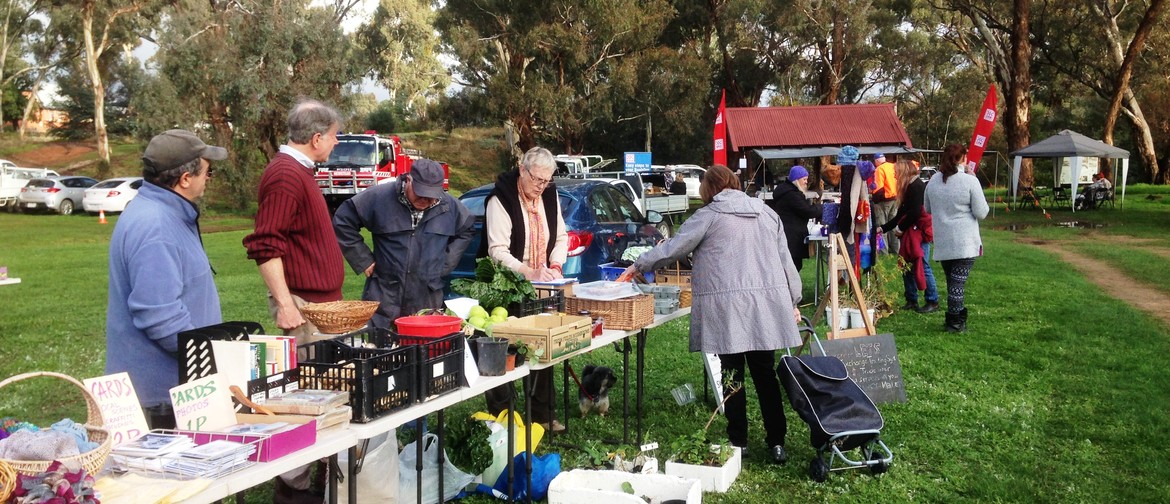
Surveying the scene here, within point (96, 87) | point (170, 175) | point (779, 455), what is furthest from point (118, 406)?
point (96, 87)

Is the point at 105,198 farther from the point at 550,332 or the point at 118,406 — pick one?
the point at 118,406

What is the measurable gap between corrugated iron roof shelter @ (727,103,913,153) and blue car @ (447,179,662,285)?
18.9m

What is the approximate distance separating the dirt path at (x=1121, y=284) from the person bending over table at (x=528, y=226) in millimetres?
7590

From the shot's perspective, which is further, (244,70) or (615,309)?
(244,70)

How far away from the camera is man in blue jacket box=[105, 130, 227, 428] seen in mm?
Result: 2951

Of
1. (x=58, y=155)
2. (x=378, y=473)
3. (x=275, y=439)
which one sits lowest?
(x=378, y=473)

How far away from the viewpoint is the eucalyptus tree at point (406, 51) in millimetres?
52969

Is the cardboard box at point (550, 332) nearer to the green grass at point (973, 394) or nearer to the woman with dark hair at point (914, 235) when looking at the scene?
the green grass at point (973, 394)

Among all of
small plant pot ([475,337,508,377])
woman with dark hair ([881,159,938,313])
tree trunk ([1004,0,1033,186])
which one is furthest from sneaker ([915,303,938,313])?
tree trunk ([1004,0,1033,186])

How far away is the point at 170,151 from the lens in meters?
3.06

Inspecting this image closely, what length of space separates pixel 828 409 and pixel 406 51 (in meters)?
53.9

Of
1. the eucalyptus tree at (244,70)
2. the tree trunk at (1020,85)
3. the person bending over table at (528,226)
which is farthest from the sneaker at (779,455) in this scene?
the tree trunk at (1020,85)

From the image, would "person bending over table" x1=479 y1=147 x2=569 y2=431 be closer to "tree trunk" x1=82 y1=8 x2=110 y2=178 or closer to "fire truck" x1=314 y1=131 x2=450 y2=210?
"fire truck" x1=314 y1=131 x2=450 y2=210

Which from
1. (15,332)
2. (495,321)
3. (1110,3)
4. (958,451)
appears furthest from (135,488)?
(1110,3)
